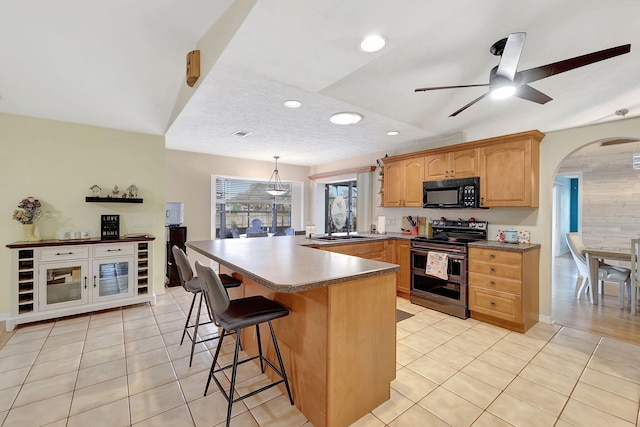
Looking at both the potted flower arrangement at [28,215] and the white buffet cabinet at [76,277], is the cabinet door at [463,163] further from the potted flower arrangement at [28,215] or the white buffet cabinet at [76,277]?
the potted flower arrangement at [28,215]

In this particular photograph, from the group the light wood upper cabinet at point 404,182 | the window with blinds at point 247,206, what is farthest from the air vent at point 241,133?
the light wood upper cabinet at point 404,182

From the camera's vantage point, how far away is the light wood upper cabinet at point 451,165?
12.1 ft

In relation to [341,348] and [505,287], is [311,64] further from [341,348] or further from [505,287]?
[505,287]

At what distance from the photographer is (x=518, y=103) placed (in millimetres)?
3045

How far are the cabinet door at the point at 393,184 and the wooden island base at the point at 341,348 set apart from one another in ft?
9.48

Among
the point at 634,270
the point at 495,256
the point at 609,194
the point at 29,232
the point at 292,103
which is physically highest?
the point at 292,103

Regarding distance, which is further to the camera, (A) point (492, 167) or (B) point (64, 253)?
(A) point (492, 167)

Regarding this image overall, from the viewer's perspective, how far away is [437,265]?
3.59m

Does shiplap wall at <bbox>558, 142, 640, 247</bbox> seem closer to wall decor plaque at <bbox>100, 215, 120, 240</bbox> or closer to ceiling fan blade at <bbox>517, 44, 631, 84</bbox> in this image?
ceiling fan blade at <bbox>517, 44, 631, 84</bbox>

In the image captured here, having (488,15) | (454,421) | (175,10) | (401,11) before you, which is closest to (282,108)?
(175,10)

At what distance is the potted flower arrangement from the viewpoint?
10.4ft

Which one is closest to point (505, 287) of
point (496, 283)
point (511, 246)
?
point (496, 283)

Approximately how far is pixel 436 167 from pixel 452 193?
462mm

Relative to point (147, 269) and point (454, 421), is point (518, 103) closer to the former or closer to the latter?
point (454, 421)
